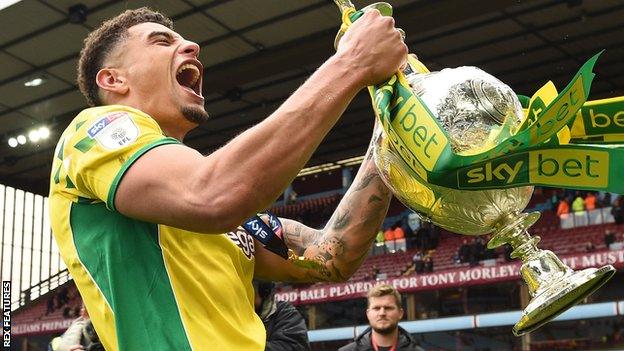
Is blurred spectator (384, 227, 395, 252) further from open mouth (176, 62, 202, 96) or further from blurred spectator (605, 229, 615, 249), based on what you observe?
open mouth (176, 62, 202, 96)

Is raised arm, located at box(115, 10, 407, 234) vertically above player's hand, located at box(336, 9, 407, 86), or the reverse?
player's hand, located at box(336, 9, 407, 86)

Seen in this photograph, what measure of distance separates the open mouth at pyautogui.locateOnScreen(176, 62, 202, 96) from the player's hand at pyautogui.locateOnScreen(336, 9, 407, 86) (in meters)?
0.37

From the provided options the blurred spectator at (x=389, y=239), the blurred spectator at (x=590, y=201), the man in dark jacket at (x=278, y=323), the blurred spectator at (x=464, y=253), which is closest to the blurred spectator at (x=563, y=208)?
the blurred spectator at (x=590, y=201)

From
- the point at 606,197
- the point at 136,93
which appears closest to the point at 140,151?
the point at 136,93

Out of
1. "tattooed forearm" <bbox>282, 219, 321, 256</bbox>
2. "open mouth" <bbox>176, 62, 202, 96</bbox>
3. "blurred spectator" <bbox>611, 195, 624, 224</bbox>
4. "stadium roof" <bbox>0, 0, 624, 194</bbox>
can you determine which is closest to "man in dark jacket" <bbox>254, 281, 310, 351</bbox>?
"tattooed forearm" <bbox>282, 219, 321, 256</bbox>

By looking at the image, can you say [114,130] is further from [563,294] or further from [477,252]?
[477,252]

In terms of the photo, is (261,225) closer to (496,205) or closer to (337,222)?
(337,222)

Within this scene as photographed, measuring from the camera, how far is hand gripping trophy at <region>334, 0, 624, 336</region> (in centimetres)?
125

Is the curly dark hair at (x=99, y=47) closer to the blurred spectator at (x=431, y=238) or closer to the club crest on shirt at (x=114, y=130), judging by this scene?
the club crest on shirt at (x=114, y=130)

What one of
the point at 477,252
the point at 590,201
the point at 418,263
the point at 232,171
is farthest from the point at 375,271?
the point at 232,171

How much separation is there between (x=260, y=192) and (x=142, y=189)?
0.17m

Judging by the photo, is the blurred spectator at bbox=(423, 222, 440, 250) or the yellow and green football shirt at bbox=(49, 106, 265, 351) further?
the blurred spectator at bbox=(423, 222, 440, 250)

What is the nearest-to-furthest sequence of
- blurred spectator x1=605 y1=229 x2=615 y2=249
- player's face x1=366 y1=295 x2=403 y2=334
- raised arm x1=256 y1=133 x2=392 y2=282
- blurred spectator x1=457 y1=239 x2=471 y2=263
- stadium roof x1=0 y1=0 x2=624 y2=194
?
1. raised arm x1=256 y1=133 x2=392 y2=282
2. player's face x1=366 y1=295 x2=403 y2=334
3. stadium roof x1=0 y1=0 x2=624 y2=194
4. blurred spectator x1=605 y1=229 x2=615 y2=249
5. blurred spectator x1=457 y1=239 x2=471 y2=263

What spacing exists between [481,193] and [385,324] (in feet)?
11.3
